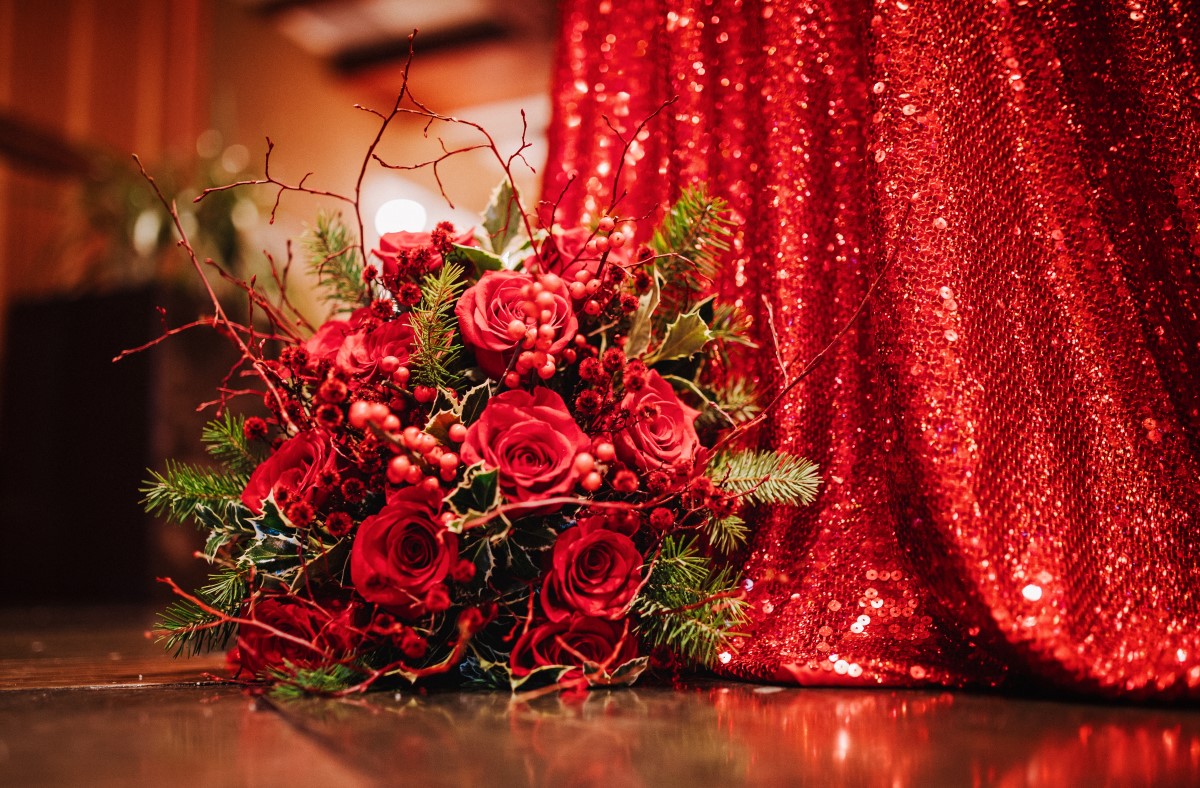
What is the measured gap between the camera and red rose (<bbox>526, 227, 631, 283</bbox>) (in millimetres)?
748

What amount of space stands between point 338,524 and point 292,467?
0.36ft

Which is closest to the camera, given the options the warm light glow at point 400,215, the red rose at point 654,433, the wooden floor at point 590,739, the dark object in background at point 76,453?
the wooden floor at point 590,739

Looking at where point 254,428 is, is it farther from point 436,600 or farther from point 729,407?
point 729,407

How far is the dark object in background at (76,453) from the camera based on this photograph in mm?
1825

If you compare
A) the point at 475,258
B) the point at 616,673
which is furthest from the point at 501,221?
the point at 616,673

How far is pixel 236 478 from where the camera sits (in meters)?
0.79

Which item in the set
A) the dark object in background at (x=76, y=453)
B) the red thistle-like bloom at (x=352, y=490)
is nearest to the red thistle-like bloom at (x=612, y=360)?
the red thistle-like bloom at (x=352, y=490)

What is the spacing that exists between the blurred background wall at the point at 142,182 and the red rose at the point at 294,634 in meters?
0.52

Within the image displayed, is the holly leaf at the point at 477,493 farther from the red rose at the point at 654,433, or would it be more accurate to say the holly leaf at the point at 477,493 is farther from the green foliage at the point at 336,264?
the green foliage at the point at 336,264

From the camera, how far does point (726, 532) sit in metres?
0.79

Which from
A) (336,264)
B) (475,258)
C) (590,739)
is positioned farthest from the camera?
(336,264)

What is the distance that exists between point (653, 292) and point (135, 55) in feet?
9.84

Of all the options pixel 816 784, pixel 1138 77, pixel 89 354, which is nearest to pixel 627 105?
pixel 1138 77

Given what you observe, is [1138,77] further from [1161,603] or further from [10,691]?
[10,691]
